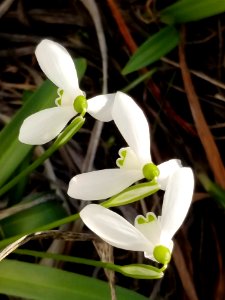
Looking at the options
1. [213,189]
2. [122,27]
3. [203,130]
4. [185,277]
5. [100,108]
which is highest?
[122,27]

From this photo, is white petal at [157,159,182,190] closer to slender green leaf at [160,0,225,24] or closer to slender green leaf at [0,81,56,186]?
slender green leaf at [0,81,56,186]

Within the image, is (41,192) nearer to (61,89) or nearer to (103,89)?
(103,89)

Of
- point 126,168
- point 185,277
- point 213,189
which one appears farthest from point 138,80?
point 126,168

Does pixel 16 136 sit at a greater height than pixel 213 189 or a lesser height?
greater

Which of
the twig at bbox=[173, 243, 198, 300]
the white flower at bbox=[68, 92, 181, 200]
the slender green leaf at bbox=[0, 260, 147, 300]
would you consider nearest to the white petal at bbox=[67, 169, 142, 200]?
the white flower at bbox=[68, 92, 181, 200]

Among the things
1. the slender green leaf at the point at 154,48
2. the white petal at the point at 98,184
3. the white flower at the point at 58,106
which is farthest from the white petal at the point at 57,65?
the slender green leaf at the point at 154,48

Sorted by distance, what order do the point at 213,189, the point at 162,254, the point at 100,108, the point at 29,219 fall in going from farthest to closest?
1. the point at 213,189
2. the point at 29,219
3. the point at 100,108
4. the point at 162,254

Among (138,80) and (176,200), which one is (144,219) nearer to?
(176,200)
